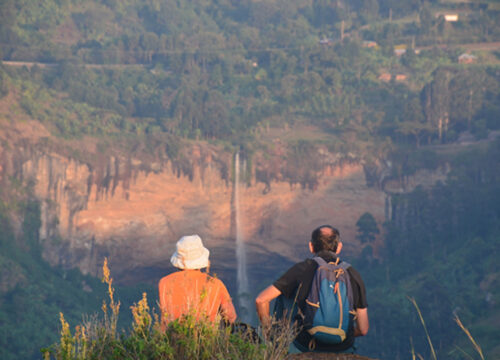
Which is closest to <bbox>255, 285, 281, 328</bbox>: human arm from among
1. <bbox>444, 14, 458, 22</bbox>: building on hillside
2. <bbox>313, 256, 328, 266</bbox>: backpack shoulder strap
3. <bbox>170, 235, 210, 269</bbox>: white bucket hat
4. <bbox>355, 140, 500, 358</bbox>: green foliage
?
<bbox>313, 256, 328, 266</bbox>: backpack shoulder strap

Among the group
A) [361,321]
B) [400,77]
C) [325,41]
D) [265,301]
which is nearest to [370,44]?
[325,41]

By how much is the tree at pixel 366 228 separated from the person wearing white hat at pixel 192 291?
3130cm

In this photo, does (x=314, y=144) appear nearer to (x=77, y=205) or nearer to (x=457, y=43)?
(x=77, y=205)

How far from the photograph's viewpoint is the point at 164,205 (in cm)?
3553

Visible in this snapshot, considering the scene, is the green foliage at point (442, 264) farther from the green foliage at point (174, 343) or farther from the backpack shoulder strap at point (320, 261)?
the green foliage at point (174, 343)

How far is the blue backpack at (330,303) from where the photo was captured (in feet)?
15.4

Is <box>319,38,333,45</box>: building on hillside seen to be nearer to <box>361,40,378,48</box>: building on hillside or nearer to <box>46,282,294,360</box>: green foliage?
<box>361,40,378,48</box>: building on hillside

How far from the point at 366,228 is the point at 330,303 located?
103ft

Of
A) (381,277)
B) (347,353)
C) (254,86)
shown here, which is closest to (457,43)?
(254,86)

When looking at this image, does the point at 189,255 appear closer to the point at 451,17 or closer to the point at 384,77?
the point at 384,77

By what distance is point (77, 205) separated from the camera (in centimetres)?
3406

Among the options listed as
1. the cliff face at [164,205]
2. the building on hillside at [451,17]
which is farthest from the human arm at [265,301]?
the building on hillside at [451,17]

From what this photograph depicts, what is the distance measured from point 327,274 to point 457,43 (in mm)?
47987

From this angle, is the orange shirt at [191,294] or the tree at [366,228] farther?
the tree at [366,228]
